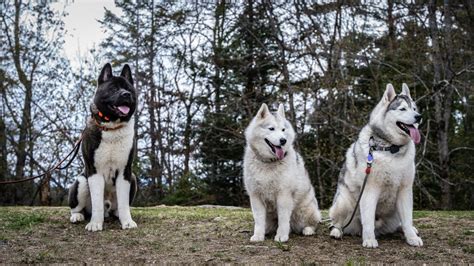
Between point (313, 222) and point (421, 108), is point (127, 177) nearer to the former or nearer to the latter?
point (313, 222)

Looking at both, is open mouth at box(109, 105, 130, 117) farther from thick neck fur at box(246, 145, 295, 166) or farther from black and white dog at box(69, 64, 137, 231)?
thick neck fur at box(246, 145, 295, 166)

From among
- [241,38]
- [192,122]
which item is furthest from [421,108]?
[192,122]

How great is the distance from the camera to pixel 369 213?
5.04 metres

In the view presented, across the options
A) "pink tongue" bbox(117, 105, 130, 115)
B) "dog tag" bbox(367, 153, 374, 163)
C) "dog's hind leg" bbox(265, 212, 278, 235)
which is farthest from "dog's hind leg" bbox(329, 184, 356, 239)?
"pink tongue" bbox(117, 105, 130, 115)

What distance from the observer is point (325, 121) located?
16344 millimetres

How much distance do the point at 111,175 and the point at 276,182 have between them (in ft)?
7.75

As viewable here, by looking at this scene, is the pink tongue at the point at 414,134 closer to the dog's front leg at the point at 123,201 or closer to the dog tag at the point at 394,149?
the dog tag at the point at 394,149

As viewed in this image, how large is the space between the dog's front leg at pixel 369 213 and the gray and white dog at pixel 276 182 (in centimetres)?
78

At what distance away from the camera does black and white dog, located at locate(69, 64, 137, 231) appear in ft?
20.1

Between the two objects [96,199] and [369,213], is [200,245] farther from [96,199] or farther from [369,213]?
[369,213]

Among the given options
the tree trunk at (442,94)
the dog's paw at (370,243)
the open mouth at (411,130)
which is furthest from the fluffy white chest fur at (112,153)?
the tree trunk at (442,94)

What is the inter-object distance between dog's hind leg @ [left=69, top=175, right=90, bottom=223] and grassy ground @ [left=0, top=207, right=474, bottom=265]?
0.20 metres

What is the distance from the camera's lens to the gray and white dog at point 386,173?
16.5 ft

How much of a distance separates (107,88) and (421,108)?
14.6m
